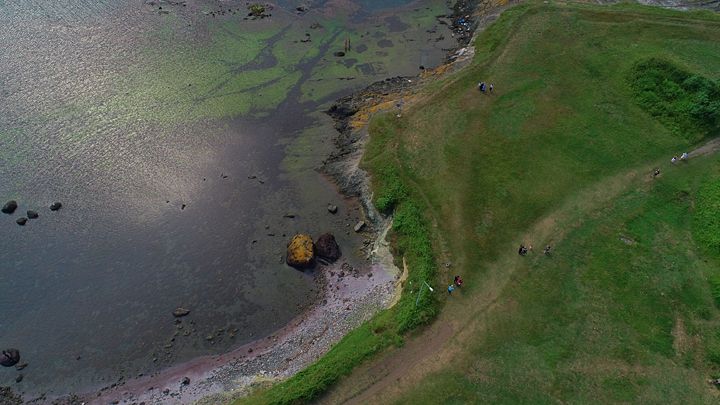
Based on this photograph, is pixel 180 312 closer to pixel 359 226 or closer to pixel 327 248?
pixel 327 248

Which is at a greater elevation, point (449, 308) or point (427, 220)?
point (427, 220)

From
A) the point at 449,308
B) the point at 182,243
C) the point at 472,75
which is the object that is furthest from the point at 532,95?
the point at 182,243

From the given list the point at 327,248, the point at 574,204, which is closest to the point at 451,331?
the point at 327,248

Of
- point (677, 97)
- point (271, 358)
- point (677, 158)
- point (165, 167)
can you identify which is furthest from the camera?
point (165, 167)

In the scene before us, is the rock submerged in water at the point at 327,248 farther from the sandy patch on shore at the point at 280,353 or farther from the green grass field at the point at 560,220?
the green grass field at the point at 560,220

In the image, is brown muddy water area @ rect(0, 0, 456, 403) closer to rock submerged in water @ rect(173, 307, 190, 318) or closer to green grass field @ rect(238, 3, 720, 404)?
rock submerged in water @ rect(173, 307, 190, 318)

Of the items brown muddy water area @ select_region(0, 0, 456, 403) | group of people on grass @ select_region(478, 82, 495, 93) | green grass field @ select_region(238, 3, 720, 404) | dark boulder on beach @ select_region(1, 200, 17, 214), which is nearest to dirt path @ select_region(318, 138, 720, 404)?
green grass field @ select_region(238, 3, 720, 404)

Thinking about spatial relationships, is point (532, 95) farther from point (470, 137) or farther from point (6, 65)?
point (6, 65)
